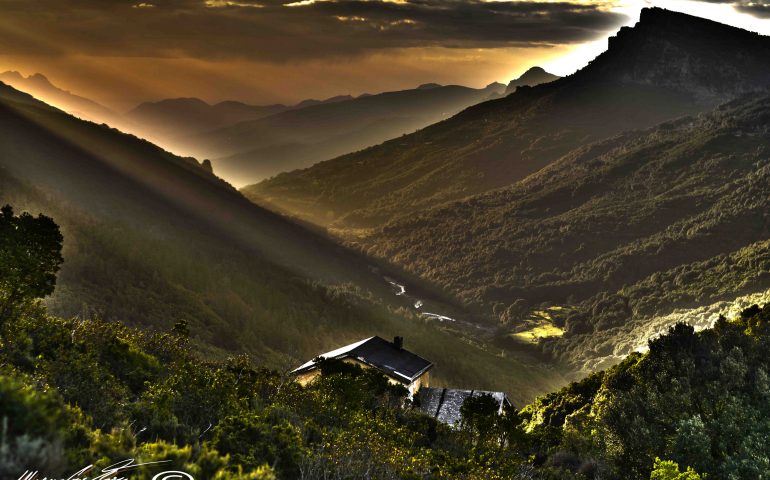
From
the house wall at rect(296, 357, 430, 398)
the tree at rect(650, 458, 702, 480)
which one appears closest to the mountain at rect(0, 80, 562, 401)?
the house wall at rect(296, 357, 430, 398)

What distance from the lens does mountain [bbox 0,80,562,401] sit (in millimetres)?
62781

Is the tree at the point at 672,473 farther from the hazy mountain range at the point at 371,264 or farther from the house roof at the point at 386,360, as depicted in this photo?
the hazy mountain range at the point at 371,264

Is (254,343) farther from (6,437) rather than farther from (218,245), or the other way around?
(6,437)

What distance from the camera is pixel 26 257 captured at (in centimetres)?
2155

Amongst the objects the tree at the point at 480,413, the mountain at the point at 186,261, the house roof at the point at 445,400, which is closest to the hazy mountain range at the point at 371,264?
the mountain at the point at 186,261

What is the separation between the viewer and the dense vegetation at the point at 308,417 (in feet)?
29.4

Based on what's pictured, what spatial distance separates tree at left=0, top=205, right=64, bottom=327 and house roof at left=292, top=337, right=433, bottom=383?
24.3 metres

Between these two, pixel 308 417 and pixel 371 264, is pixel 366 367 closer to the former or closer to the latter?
pixel 308 417

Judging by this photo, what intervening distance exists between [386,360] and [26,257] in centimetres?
3208

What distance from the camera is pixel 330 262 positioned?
124250 mm

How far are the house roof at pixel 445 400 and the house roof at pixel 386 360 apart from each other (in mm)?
1803

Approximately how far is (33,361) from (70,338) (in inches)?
136

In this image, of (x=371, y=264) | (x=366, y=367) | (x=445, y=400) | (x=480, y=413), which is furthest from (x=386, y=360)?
(x=371, y=264)

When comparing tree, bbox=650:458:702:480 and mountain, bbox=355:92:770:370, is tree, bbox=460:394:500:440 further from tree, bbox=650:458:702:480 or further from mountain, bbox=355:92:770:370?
mountain, bbox=355:92:770:370
